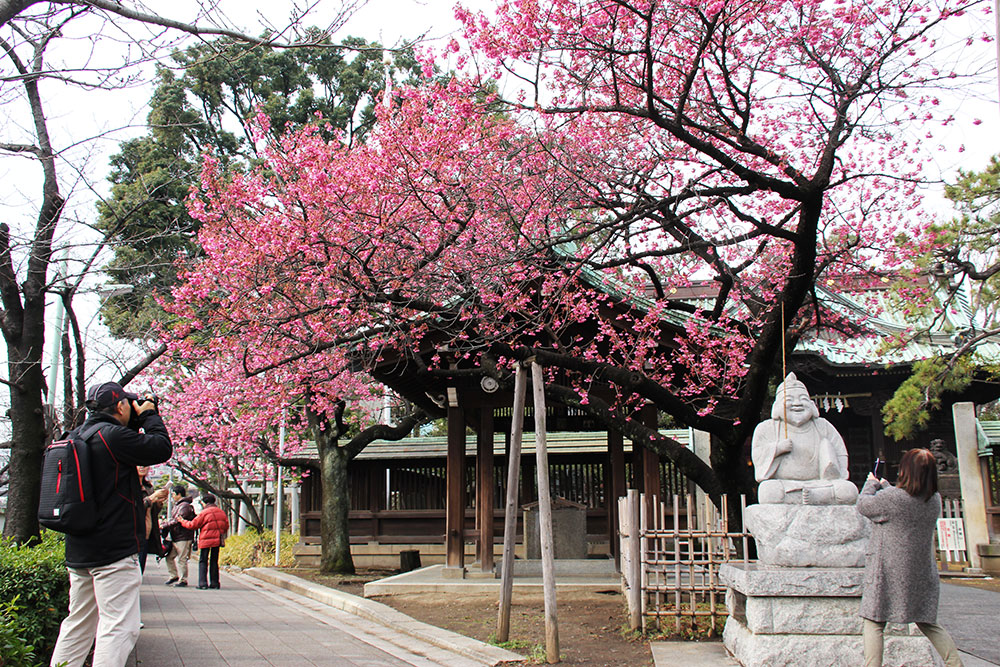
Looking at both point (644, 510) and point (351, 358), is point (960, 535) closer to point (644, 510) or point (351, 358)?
point (644, 510)

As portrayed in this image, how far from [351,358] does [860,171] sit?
8.09 m

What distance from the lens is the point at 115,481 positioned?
515 cm

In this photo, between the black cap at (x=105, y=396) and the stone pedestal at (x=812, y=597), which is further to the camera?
the stone pedestal at (x=812, y=597)

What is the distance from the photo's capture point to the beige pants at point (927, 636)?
5.28 metres

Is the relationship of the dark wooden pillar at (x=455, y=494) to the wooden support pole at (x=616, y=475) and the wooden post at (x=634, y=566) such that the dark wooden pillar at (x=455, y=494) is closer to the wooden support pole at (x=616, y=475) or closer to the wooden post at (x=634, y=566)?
the wooden support pole at (x=616, y=475)

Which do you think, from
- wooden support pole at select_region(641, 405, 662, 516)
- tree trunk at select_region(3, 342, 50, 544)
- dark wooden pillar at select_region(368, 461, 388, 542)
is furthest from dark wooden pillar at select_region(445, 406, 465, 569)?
tree trunk at select_region(3, 342, 50, 544)

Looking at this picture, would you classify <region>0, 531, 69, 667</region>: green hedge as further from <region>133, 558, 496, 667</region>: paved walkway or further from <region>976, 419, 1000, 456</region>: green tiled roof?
<region>976, 419, 1000, 456</region>: green tiled roof

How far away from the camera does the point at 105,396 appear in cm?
531

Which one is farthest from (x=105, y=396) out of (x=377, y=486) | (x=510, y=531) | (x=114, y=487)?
(x=377, y=486)

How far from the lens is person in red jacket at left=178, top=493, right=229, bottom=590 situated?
14641 mm

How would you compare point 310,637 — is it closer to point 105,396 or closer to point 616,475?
point 105,396

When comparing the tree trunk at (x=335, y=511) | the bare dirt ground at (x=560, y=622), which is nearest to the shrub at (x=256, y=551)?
the tree trunk at (x=335, y=511)

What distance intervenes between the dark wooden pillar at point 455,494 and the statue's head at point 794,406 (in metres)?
7.68

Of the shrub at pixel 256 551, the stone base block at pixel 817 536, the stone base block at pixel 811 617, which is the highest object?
the stone base block at pixel 817 536
